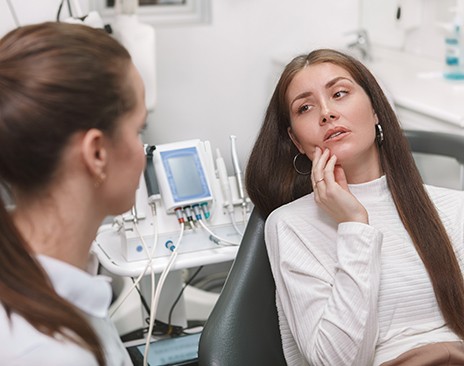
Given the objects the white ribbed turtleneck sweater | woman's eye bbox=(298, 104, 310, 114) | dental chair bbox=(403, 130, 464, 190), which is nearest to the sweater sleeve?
the white ribbed turtleneck sweater

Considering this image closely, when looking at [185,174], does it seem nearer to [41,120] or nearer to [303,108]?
[303,108]

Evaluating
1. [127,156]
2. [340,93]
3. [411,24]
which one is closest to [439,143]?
[340,93]

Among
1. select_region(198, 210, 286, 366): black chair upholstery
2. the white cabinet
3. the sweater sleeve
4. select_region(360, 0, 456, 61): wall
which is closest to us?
the sweater sleeve

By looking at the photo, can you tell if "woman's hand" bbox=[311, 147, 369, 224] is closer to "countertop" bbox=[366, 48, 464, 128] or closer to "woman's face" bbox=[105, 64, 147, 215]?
"woman's face" bbox=[105, 64, 147, 215]

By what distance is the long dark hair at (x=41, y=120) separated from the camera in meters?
1.00

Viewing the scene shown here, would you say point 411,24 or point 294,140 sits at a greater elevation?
point 294,140

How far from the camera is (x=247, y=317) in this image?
5.71ft

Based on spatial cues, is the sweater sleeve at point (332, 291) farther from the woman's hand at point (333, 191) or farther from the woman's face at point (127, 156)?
the woman's face at point (127, 156)

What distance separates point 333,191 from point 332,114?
0.18 metres

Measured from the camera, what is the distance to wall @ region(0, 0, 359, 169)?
324cm

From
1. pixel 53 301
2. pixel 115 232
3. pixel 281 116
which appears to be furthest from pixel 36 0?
pixel 53 301

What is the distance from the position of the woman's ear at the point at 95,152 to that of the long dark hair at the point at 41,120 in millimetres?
13

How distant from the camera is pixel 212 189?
2115 millimetres

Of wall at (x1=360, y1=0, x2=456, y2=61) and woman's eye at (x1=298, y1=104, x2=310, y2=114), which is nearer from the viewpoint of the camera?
woman's eye at (x1=298, y1=104, x2=310, y2=114)
